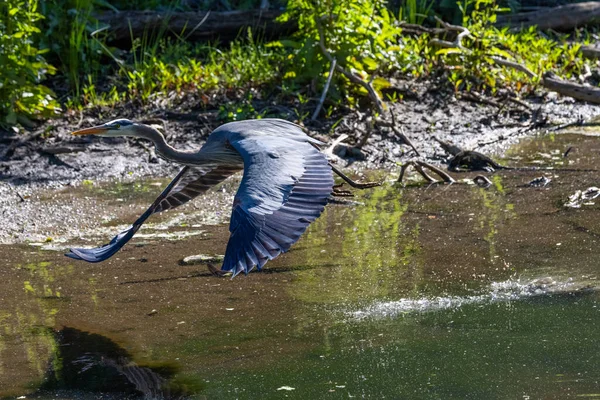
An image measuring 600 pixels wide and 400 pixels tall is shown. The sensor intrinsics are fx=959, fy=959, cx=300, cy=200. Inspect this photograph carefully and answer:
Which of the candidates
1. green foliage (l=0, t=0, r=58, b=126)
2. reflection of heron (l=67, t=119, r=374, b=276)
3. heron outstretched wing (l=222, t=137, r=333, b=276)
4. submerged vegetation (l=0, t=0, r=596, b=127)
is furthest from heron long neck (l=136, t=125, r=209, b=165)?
green foliage (l=0, t=0, r=58, b=126)

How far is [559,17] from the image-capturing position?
10789 mm

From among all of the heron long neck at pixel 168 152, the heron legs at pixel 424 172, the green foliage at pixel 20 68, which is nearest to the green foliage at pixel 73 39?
the green foliage at pixel 20 68

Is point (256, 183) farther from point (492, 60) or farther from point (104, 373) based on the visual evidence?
point (492, 60)

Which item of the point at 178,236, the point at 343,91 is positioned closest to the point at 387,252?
the point at 178,236

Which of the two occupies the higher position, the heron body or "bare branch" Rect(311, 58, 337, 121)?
the heron body

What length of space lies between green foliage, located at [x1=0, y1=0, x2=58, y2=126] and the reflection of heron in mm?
2387

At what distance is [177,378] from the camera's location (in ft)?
13.3

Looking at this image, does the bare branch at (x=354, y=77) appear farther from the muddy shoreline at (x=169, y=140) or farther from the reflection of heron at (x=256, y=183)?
the reflection of heron at (x=256, y=183)

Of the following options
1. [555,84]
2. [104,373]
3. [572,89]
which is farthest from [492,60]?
[104,373]

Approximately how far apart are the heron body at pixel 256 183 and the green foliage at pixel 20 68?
7.82 ft

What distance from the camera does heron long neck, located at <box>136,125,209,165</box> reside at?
18.0ft

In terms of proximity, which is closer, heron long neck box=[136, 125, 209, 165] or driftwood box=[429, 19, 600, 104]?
heron long neck box=[136, 125, 209, 165]

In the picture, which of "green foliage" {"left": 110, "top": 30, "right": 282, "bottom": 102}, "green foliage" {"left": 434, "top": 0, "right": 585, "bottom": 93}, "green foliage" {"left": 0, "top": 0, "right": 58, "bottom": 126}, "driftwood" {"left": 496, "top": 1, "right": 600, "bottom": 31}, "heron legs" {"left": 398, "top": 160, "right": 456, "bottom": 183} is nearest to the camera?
"heron legs" {"left": 398, "top": 160, "right": 456, "bottom": 183}

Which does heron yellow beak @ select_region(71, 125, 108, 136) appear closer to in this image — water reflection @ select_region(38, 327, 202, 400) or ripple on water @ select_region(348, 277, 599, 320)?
water reflection @ select_region(38, 327, 202, 400)
